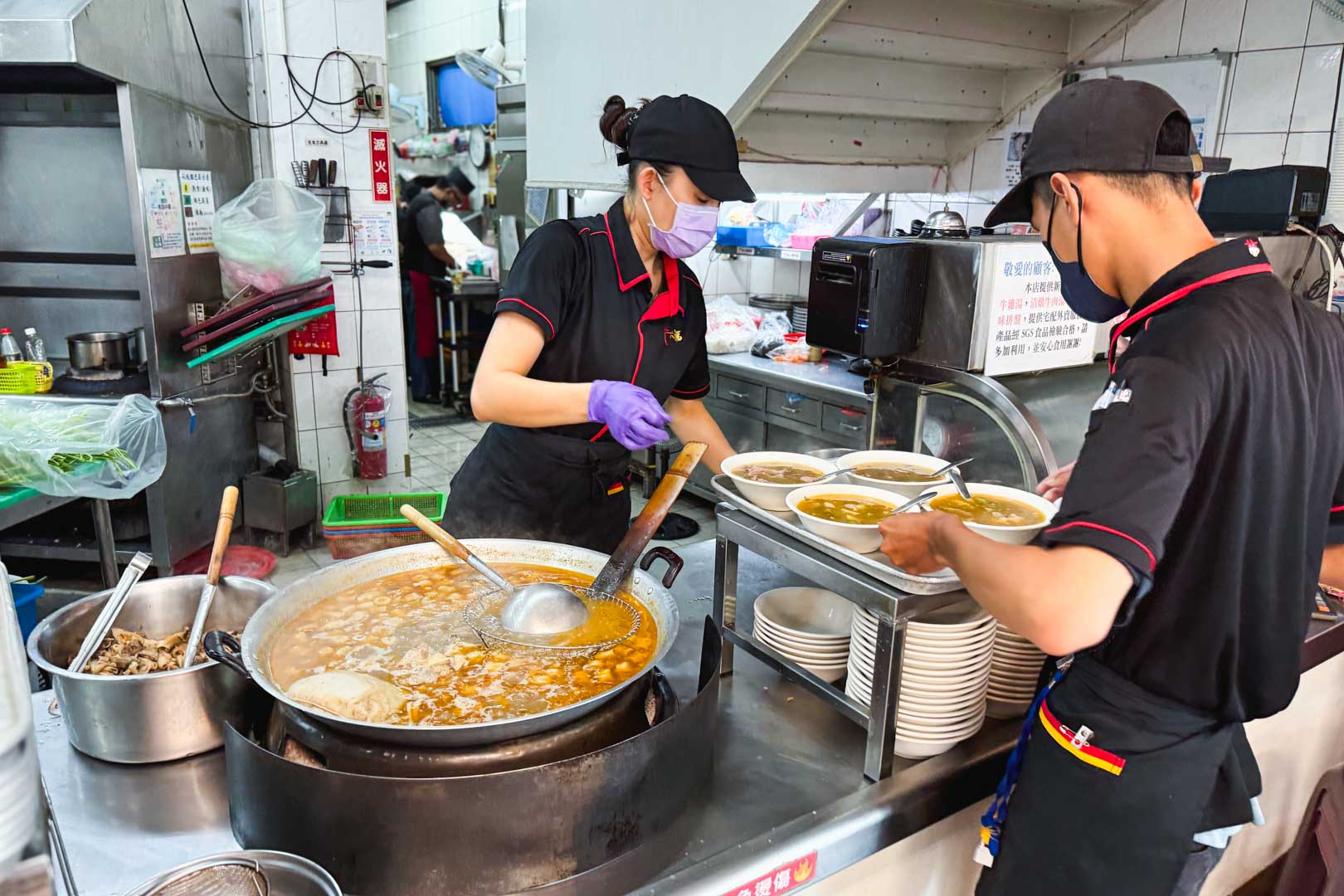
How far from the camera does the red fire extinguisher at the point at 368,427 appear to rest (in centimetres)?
523

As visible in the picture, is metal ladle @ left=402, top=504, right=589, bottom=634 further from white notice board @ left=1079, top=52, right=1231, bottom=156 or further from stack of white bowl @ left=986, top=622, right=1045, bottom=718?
white notice board @ left=1079, top=52, right=1231, bottom=156

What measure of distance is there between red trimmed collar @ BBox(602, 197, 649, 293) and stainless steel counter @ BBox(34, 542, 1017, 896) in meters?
1.00

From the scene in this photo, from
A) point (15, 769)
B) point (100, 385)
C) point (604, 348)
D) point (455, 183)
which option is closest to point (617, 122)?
point (604, 348)

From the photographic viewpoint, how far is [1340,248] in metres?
3.97

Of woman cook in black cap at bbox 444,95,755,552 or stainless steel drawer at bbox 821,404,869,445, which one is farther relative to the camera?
stainless steel drawer at bbox 821,404,869,445

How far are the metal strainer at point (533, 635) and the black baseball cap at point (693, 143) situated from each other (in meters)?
0.96

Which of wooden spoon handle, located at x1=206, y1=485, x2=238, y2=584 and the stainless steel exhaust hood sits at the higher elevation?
the stainless steel exhaust hood

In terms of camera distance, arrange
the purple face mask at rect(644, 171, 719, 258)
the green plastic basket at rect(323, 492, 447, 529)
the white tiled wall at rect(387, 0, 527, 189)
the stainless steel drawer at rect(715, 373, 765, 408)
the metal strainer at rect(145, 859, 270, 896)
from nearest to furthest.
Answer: the metal strainer at rect(145, 859, 270, 896) → the purple face mask at rect(644, 171, 719, 258) → the green plastic basket at rect(323, 492, 447, 529) → the stainless steel drawer at rect(715, 373, 765, 408) → the white tiled wall at rect(387, 0, 527, 189)

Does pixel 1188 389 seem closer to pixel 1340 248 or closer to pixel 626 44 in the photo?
pixel 626 44

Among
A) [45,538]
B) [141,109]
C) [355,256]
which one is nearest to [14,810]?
[141,109]

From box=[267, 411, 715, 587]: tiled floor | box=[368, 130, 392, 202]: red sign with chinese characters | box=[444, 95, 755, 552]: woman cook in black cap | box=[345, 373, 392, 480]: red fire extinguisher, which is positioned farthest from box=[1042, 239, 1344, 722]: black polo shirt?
box=[368, 130, 392, 202]: red sign with chinese characters

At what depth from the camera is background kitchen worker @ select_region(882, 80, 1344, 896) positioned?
1090 mm

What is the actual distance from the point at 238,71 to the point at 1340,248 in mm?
5531

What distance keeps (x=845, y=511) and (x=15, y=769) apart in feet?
4.18
